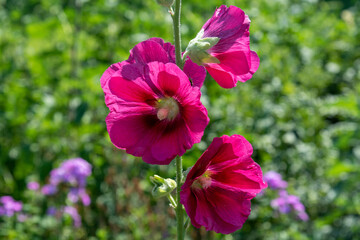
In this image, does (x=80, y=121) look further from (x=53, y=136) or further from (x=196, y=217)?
(x=196, y=217)

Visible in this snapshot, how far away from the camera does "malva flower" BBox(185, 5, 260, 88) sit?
1.12 metres

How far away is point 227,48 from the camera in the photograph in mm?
1143

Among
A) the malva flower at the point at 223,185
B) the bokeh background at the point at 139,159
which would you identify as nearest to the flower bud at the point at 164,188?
the malva flower at the point at 223,185

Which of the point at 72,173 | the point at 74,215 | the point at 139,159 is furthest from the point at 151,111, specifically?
the point at 139,159

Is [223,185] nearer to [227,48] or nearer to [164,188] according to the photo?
[164,188]

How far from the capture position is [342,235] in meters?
3.02

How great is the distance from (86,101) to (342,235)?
5.80 ft

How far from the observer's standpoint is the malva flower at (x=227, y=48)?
1119 mm

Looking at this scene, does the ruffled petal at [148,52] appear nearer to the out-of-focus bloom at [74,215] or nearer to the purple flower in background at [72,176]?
the purple flower in background at [72,176]

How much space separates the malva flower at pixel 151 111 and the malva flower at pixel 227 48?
0.31 ft

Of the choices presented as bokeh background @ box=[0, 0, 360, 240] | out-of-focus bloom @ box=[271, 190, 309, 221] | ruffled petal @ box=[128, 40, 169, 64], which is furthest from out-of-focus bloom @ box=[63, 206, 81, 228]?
ruffled petal @ box=[128, 40, 169, 64]

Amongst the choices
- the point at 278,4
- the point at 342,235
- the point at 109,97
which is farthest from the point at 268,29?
the point at 109,97

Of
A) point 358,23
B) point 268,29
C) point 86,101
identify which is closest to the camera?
point 86,101

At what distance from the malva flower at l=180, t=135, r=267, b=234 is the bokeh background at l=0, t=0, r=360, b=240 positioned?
1.60 metres
